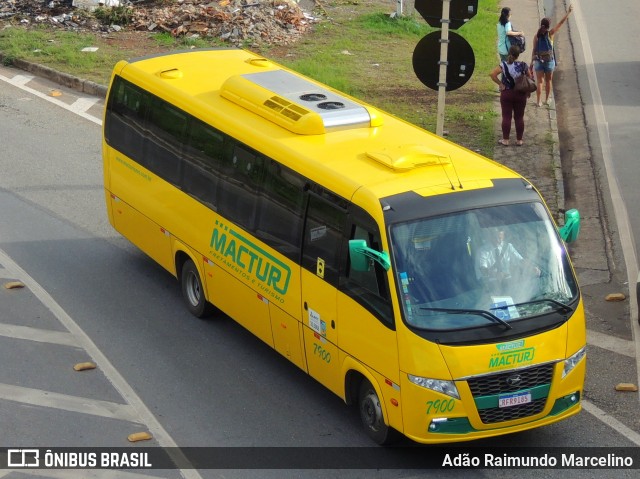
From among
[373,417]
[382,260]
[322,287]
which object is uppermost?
[382,260]

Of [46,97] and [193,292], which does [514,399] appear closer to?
[193,292]

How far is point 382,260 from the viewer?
30.4ft

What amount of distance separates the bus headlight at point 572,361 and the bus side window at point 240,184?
3.43 metres

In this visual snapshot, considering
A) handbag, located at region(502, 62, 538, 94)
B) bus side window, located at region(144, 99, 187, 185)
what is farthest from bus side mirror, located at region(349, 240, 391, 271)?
handbag, located at region(502, 62, 538, 94)

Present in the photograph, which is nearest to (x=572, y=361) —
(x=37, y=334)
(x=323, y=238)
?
(x=323, y=238)

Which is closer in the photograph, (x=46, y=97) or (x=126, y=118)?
(x=126, y=118)

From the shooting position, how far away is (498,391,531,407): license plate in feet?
30.2

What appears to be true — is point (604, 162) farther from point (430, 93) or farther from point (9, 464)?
point (9, 464)

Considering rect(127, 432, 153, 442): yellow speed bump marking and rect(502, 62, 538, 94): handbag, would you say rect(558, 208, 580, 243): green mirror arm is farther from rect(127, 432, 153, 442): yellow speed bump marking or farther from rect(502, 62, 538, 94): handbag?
rect(502, 62, 538, 94): handbag

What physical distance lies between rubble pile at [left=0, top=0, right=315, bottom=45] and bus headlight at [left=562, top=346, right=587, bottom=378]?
50.3ft

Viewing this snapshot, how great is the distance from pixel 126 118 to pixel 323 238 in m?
4.41

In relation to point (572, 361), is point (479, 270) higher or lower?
higher

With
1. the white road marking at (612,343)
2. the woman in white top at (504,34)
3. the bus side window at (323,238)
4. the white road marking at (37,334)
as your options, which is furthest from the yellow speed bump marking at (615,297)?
the woman in white top at (504,34)

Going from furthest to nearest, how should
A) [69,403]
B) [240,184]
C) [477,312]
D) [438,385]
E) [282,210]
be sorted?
[240,184] → [282,210] → [69,403] → [477,312] → [438,385]
